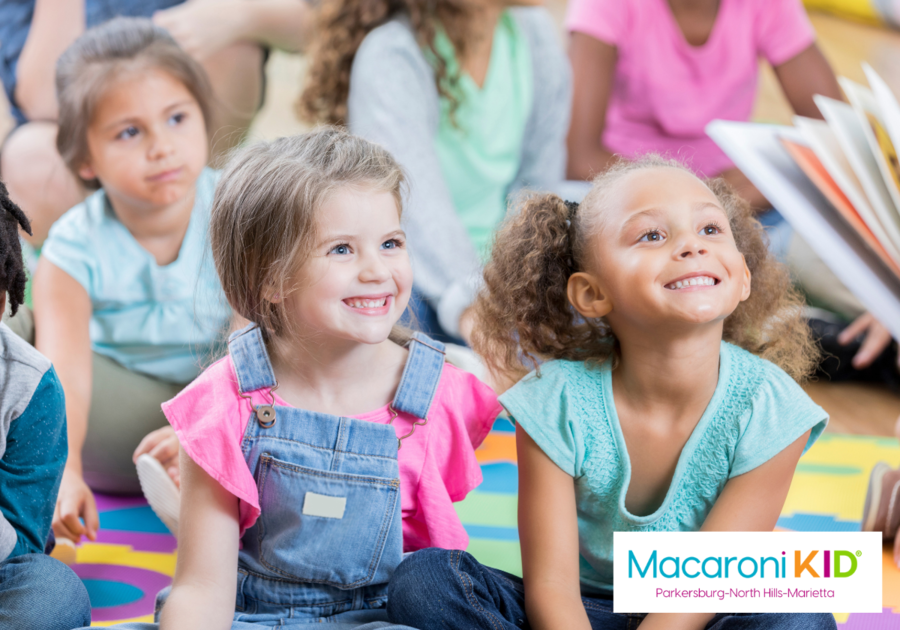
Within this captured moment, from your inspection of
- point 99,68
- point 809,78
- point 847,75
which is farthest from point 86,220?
point 847,75

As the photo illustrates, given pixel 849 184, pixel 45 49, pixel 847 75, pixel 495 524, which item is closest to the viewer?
pixel 849 184

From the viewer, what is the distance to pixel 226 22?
1403mm

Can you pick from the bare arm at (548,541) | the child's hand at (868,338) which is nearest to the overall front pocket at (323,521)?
the bare arm at (548,541)

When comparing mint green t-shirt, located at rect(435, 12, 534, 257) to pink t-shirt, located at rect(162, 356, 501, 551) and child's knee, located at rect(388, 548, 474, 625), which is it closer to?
pink t-shirt, located at rect(162, 356, 501, 551)

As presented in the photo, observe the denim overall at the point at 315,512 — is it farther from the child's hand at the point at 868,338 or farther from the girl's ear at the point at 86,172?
the child's hand at the point at 868,338

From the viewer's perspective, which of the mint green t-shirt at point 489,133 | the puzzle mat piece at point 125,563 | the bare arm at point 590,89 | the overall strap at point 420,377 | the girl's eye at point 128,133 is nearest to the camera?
the overall strap at point 420,377

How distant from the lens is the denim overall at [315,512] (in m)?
0.73

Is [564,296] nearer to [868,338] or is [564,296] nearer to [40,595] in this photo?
[40,595]

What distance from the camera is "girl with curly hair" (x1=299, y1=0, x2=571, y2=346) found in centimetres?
138

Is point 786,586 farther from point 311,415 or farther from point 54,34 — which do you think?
point 54,34

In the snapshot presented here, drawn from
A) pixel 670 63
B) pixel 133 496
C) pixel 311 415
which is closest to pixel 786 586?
pixel 311 415

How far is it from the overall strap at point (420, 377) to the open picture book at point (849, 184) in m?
0.43

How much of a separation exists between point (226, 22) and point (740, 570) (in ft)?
3.71

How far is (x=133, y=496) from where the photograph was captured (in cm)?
111
